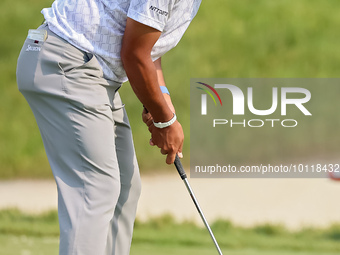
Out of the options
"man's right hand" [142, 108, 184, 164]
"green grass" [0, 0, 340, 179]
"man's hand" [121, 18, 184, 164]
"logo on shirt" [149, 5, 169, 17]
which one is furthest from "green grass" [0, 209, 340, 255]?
"logo on shirt" [149, 5, 169, 17]

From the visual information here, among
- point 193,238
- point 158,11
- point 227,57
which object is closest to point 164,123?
point 158,11

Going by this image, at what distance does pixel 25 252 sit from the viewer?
306 centimetres

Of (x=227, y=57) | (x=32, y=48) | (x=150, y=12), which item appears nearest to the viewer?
(x=150, y=12)

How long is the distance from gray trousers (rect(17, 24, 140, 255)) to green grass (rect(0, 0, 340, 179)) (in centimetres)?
219

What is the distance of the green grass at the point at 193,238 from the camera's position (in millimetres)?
3246

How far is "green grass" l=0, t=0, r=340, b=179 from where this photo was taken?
378 centimetres

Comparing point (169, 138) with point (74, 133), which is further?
point (169, 138)

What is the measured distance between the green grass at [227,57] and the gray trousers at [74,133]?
2.19 metres

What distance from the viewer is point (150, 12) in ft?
4.64

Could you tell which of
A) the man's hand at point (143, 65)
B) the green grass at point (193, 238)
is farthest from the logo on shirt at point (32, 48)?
the green grass at point (193, 238)

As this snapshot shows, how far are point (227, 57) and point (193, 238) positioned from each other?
114 cm

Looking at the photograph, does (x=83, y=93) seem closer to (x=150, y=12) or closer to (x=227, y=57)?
(x=150, y=12)

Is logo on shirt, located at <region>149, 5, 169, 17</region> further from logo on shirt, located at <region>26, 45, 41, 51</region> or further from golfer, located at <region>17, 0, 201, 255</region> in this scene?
logo on shirt, located at <region>26, 45, 41, 51</region>

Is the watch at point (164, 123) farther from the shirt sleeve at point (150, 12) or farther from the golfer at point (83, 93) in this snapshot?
the shirt sleeve at point (150, 12)
